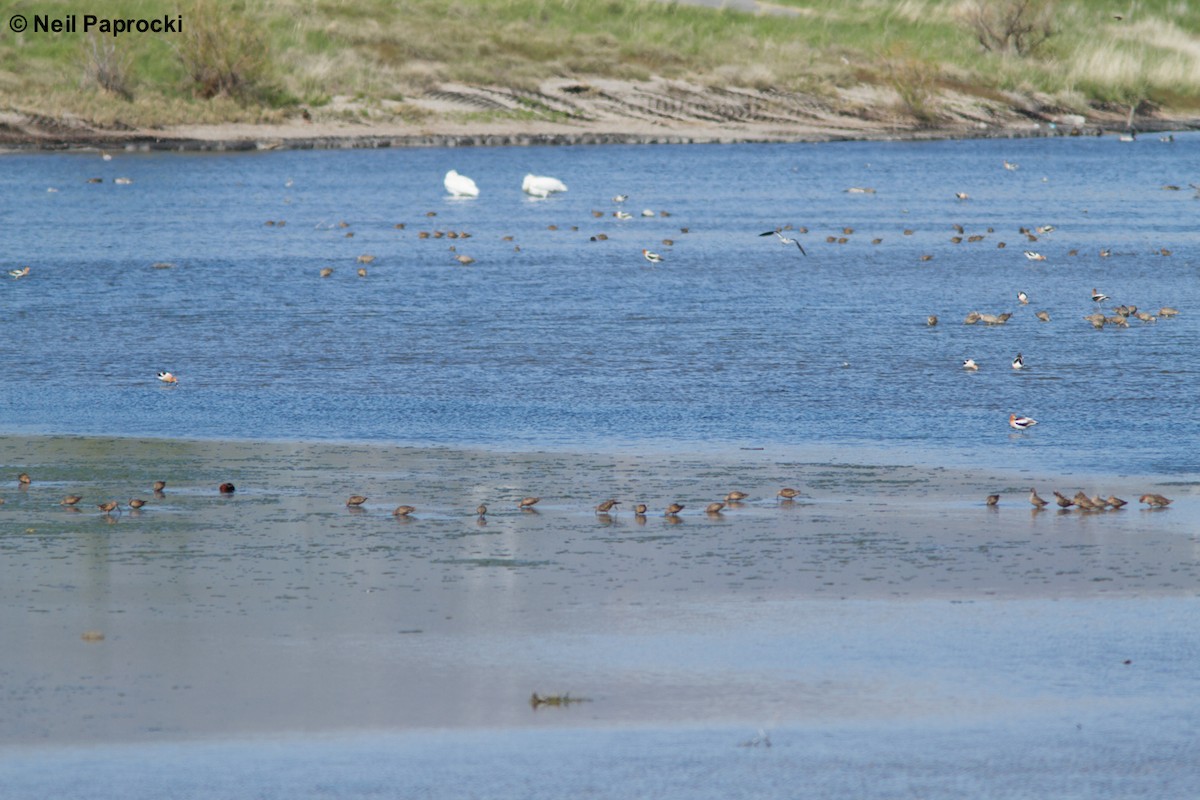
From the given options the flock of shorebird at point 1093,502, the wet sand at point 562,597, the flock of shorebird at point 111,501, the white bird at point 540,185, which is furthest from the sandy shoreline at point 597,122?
the flock of shorebird at point 1093,502

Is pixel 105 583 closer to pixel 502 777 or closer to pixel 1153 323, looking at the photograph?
pixel 502 777

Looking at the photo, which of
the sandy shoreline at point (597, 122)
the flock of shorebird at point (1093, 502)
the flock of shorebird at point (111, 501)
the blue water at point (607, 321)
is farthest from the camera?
the sandy shoreline at point (597, 122)

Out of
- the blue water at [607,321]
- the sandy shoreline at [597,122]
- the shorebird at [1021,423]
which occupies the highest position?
the shorebird at [1021,423]

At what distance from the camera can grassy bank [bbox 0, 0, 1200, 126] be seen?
56812mm

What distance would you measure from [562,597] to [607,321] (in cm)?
1100

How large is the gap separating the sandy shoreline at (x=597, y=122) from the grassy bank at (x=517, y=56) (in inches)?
22.2

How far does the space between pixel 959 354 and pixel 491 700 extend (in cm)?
1053

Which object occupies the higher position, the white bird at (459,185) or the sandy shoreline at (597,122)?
the white bird at (459,185)

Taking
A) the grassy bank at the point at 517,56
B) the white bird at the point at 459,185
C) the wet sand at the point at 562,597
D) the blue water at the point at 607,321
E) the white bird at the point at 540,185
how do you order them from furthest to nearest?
the grassy bank at the point at 517,56 < the white bird at the point at 540,185 < the white bird at the point at 459,185 < the blue water at the point at 607,321 < the wet sand at the point at 562,597

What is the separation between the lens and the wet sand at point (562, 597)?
6.71m

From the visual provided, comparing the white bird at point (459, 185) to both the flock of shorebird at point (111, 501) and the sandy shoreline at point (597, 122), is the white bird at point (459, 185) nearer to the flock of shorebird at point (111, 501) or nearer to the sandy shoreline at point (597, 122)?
the sandy shoreline at point (597, 122)

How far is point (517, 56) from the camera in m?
62.0

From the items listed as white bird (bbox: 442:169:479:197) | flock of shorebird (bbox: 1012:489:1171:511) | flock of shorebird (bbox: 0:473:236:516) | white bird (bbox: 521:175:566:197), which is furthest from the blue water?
flock of shorebird (bbox: 0:473:236:516)

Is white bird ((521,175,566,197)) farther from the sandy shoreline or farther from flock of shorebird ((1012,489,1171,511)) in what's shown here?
flock of shorebird ((1012,489,1171,511))
